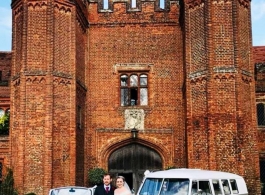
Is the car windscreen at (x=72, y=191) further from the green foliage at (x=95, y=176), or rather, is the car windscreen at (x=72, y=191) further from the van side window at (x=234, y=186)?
the green foliage at (x=95, y=176)

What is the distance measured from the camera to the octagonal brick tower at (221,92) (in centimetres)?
1842

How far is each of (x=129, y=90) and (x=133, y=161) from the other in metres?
3.10

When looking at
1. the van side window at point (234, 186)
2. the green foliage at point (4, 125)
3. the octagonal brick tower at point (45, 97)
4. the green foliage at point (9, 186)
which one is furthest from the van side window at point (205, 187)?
the green foliage at point (4, 125)

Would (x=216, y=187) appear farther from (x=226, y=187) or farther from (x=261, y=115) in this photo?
(x=261, y=115)

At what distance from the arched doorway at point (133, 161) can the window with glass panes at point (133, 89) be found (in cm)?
189

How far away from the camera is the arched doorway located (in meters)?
21.8

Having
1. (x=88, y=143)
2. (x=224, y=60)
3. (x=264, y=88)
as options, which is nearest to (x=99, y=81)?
(x=88, y=143)

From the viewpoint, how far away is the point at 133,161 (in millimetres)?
21734

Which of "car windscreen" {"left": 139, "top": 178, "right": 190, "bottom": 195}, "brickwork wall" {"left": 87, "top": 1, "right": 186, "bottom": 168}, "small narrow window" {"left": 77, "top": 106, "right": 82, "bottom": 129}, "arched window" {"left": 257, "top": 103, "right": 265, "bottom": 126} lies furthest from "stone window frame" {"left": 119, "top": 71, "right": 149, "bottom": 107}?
"car windscreen" {"left": 139, "top": 178, "right": 190, "bottom": 195}

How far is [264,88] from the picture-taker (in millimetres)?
23953

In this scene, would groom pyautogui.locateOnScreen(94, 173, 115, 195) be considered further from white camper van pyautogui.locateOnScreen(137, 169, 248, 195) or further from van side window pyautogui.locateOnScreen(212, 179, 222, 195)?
van side window pyautogui.locateOnScreen(212, 179, 222, 195)

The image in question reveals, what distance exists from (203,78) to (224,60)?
102cm

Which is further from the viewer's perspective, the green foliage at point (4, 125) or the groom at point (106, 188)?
the green foliage at point (4, 125)

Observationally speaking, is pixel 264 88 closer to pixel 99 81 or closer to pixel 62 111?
pixel 99 81
